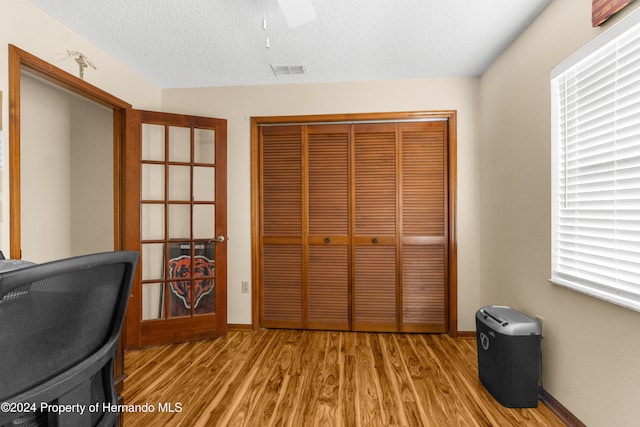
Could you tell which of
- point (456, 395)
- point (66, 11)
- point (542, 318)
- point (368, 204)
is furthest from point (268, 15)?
point (456, 395)

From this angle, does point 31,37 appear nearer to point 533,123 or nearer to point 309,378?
point 309,378

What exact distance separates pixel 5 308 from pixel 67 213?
10.0 ft

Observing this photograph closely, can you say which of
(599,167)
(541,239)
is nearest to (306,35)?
(599,167)

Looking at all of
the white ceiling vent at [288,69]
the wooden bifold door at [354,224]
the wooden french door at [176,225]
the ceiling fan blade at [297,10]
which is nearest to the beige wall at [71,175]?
the wooden french door at [176,225]

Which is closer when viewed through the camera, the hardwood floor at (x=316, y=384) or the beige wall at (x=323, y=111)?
the hardwood floor at (x=316, y=384)

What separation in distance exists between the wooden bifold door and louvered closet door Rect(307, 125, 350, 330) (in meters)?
0.01

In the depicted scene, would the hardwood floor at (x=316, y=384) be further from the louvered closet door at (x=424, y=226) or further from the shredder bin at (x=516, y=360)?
the louvered closet door at (x=424, y=226)

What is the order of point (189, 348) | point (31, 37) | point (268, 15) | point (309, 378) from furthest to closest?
point (189, 348), point (309, 378), point (268, 15), point (31, 37)

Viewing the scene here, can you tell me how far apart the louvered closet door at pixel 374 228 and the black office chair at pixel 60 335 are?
232 cm

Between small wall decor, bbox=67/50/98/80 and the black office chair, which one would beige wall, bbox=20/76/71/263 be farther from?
the black office chair

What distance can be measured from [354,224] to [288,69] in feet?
5.21

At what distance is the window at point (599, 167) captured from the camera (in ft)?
4.36

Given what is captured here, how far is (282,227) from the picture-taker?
121 inches

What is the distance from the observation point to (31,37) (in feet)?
6.04
